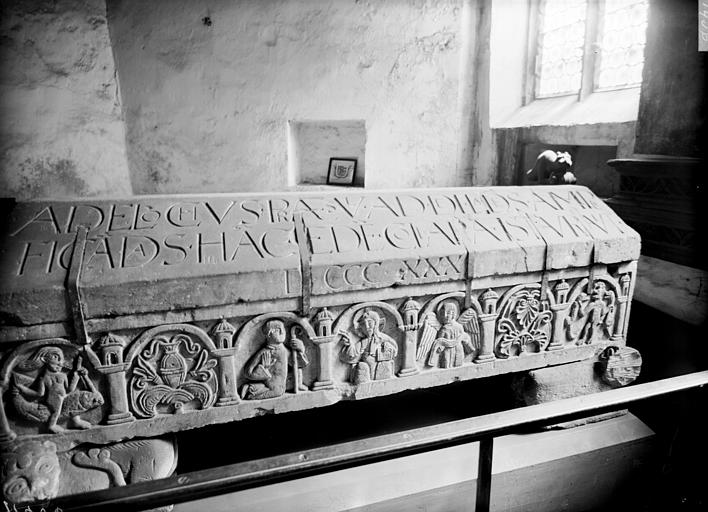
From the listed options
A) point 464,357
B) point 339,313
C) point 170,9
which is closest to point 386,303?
point 339,313

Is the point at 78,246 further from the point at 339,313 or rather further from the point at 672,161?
the point at 672,161

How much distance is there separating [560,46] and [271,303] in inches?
177

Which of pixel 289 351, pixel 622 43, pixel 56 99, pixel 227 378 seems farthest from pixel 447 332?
pixel 56 99

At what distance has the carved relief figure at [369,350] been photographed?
196 centimetres

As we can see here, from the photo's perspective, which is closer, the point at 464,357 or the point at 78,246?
the point at 78,246

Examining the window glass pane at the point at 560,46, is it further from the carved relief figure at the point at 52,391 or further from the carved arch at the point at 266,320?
the carved relief figure at the point at 52,391

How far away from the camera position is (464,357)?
2.16 m

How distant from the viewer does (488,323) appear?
214 cm

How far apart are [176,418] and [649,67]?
3.23 m

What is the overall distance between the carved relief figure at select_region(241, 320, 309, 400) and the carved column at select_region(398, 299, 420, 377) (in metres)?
0.46

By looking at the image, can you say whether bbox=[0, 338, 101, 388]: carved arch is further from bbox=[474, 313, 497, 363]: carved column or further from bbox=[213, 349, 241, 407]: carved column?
bbox=[474, 313, 497, 363]: carved column

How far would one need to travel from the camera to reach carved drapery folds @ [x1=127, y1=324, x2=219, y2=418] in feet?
→ 5.66

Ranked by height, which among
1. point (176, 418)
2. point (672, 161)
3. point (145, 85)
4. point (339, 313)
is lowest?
point (176, 418)

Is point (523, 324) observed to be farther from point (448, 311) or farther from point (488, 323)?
point (448, 311)
